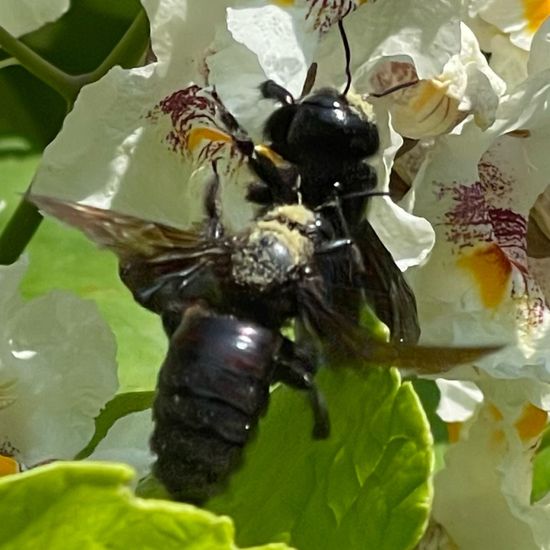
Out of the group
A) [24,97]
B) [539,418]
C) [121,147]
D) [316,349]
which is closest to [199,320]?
[316,349]

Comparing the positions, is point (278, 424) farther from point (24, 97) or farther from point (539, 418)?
point (24, 97)

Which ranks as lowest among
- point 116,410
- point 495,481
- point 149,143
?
point 495,481

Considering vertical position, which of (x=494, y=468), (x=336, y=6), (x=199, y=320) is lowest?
(x=494, y=468)

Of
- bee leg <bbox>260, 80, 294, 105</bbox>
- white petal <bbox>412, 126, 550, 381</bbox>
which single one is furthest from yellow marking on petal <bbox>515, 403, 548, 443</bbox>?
bee leg <bbox>260, 80, 294, 105</bbox>

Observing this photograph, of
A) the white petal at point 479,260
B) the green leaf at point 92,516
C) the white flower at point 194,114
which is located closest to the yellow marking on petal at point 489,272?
the white petal at point 479,260

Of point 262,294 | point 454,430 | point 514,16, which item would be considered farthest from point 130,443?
point 454,430

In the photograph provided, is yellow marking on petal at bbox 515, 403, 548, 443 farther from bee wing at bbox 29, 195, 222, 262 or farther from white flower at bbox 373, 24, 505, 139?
bee wing at bbox 29, 195, 222, 262

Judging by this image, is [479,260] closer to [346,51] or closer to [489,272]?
[489,272]
